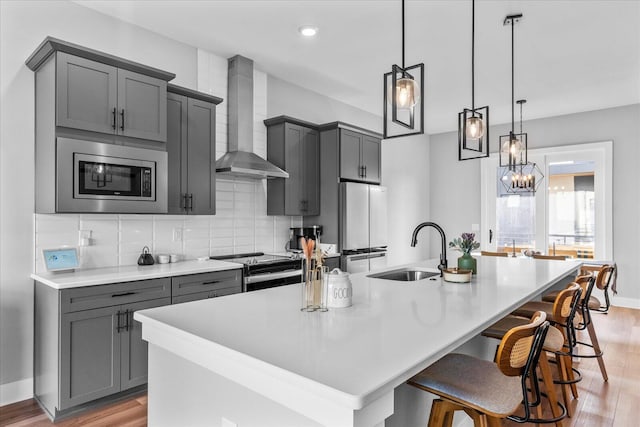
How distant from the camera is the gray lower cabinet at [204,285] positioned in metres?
3.07

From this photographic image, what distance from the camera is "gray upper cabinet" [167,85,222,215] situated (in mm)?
3424

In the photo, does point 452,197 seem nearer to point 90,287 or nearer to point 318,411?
point 90,287

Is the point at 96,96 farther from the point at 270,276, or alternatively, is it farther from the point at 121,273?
the point at 270,276

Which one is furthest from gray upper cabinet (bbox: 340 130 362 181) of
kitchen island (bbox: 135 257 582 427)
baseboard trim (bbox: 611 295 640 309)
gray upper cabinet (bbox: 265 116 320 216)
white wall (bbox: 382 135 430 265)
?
baseboard trim (bbox: 611 295 640 309)

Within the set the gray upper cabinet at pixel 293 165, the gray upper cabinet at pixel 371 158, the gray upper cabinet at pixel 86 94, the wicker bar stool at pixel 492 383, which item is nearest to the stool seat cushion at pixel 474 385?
the wicker bar stool at pixel 492 383

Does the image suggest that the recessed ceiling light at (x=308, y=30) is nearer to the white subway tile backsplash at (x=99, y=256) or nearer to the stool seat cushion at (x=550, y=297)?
the white subway tile backsplash at (x=99, y=256)

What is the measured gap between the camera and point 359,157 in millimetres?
4938

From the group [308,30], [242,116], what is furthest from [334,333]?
[242,116]

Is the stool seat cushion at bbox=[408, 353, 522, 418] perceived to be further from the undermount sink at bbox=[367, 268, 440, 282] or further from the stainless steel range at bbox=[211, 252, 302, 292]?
the stainless steel range at bbox=[211, 252, 302, 292]

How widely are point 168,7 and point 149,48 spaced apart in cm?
52

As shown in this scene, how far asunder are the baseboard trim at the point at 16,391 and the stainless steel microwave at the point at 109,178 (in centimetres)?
129

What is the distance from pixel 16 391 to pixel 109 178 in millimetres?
1624

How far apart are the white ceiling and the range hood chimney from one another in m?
0.16

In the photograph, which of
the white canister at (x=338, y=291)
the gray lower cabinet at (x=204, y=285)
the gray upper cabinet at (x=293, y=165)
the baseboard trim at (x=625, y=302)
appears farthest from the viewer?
the baseboard trim at (x=625, y=302)
